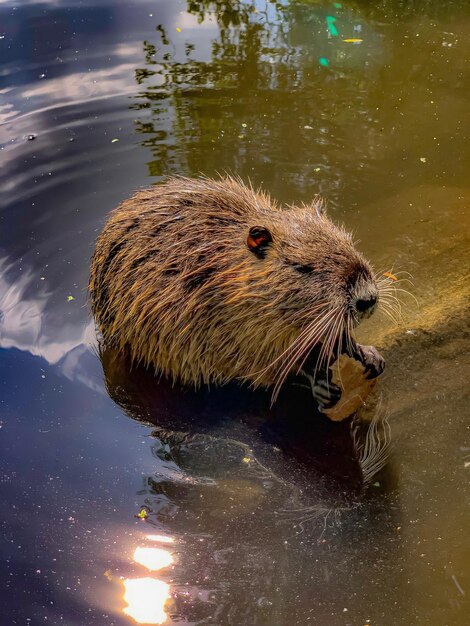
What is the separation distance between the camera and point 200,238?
312 cm

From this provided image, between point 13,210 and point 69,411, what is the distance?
178 centimetres

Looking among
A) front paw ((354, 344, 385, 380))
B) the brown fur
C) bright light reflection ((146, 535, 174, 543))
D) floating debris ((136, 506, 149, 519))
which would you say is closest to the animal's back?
the brown fur

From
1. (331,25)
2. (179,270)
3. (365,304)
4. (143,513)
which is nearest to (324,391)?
(365,304)

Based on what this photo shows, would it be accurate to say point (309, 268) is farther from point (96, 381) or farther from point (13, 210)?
point (13, 210)

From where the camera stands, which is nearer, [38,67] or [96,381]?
[96,381]

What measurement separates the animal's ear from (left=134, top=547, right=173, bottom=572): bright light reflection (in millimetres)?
1257

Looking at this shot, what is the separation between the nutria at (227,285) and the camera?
2.89 m

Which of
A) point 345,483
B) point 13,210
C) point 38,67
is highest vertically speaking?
point 38,67

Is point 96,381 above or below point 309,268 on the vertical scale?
below

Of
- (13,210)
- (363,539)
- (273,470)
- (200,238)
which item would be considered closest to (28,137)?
(13,210)

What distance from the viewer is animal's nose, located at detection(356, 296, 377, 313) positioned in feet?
9.29

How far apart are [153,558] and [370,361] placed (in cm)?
124

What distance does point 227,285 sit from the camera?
3049mm

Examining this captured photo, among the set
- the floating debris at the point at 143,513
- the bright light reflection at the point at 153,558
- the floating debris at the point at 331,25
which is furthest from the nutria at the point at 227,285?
the floating debris at the point at 331,25
